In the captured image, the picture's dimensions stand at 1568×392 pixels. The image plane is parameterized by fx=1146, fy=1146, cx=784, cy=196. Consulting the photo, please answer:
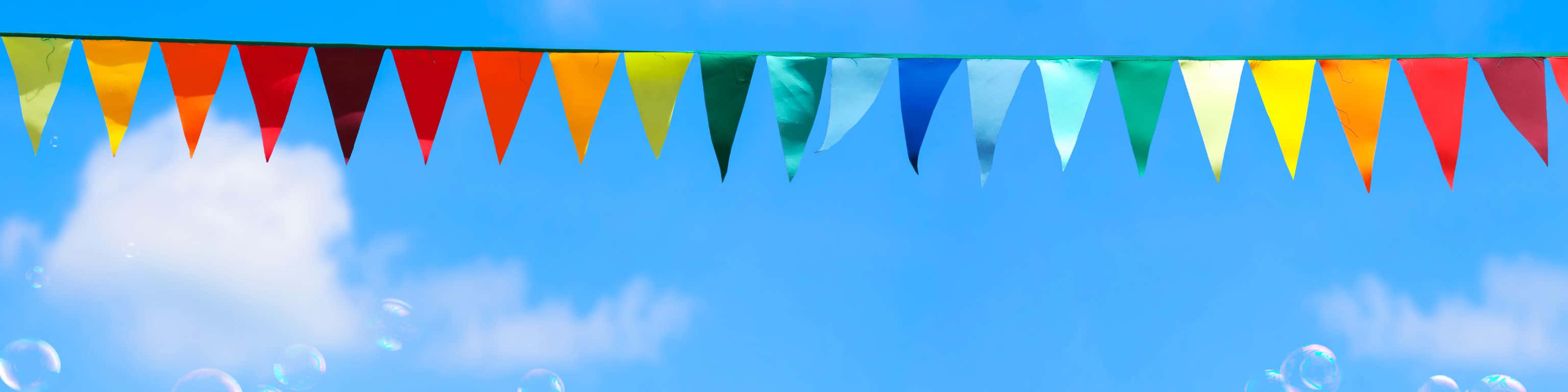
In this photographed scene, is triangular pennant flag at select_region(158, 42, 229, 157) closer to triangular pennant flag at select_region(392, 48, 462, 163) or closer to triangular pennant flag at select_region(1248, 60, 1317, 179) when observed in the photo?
triangular pennant flag at select_region(392, 48, 462, 163)

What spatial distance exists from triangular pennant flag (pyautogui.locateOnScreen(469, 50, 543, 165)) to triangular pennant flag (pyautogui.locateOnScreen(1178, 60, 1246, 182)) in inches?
105

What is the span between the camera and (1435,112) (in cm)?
468

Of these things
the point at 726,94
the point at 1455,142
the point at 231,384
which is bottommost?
the point at 1455,142

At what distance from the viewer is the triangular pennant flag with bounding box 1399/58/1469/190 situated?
466 cm

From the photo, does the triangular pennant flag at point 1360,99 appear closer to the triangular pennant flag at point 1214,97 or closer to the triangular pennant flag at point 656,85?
the triangular pennant flag at point 1214,97

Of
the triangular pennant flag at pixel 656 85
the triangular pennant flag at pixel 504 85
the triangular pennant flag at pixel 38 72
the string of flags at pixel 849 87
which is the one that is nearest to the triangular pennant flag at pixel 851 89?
the string of flags at pixel 849 87

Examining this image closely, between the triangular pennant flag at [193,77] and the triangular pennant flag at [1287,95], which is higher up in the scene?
the triangular pennant flag at [193,77]

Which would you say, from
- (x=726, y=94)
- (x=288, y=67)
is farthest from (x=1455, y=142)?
(x=288, y=67)

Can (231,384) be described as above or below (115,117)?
above

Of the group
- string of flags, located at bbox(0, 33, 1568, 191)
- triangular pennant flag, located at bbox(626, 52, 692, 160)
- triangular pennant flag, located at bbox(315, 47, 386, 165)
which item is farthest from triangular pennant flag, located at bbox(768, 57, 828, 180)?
triangular pennant flag, located at bbox(315, 47, 386, 165)

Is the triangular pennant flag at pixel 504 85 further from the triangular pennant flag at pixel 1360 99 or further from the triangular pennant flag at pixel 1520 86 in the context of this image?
the triangular pennant flag at pixel 1520 86

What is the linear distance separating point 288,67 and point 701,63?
1.68 m

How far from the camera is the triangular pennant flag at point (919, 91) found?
183 inches

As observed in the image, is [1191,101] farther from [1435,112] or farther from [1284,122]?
[1435,112]
